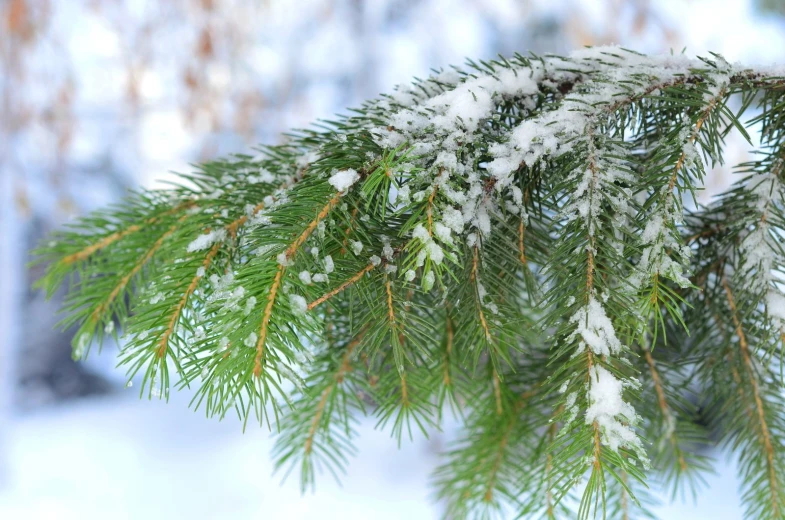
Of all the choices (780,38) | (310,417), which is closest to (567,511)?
(310,417)

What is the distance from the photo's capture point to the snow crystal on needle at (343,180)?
0.33 metres

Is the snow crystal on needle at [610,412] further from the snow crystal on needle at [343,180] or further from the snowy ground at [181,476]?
the snowy ground at [181,476]

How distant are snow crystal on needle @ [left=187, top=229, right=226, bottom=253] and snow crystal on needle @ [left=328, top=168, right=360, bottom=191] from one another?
0.32 ft

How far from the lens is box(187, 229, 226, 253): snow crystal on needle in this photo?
0.37 m

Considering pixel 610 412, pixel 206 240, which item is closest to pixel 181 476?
pixel 206 240

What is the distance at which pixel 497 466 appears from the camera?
507mm

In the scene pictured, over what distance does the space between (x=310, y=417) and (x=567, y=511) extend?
0.24 m

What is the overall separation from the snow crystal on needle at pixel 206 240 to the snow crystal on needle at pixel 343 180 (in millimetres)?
99

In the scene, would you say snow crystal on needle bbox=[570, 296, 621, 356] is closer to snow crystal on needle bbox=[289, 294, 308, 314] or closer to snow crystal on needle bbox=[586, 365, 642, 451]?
snow crystal on needle bbox=[586, 365, 642, 451]

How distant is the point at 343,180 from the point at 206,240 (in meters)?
0.12

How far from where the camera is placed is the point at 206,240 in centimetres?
37

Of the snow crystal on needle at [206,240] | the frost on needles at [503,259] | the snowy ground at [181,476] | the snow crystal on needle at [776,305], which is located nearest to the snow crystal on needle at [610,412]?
the frost on needles at [503,259]

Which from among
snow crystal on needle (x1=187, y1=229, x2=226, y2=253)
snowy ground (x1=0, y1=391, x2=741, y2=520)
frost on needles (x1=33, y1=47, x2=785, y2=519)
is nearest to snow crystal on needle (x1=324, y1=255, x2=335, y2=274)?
frost on needles (x1=33, y1=47, x2=785, y2=519)

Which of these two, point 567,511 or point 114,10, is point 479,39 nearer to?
point 114,10
